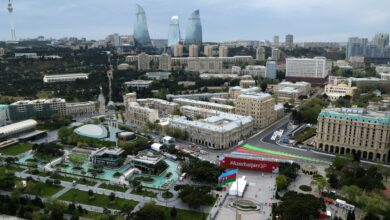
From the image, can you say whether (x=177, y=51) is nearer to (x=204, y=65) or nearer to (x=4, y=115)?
(x=204, y=65)

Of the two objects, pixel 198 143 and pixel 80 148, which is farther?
pixel 198 143

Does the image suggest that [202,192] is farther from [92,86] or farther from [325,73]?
[325,73]

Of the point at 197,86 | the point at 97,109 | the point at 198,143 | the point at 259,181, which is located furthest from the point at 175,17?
the point at 259,181

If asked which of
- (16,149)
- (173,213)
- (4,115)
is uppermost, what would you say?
(4,115)

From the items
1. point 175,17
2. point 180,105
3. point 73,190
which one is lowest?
point 73,190

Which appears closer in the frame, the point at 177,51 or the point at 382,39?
the point at 177,51

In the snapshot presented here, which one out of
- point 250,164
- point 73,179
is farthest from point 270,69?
point 73,179
